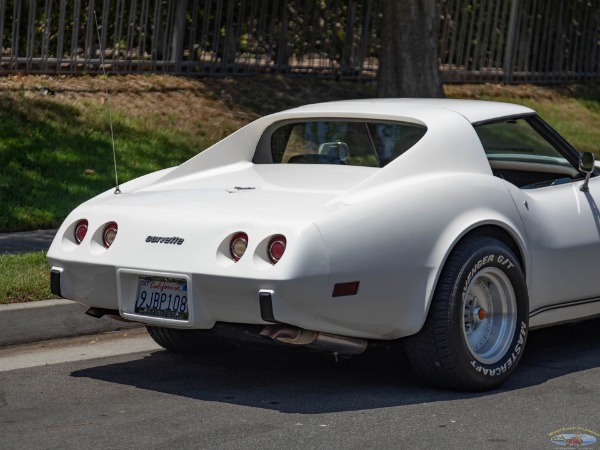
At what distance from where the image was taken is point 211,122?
14.5 meters

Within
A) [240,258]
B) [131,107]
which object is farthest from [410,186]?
[131,107]

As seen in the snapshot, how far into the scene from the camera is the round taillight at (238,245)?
18.9ft

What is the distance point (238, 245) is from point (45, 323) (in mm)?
2046

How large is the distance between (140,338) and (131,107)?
702 cm

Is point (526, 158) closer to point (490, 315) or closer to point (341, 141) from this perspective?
point (341, 141)

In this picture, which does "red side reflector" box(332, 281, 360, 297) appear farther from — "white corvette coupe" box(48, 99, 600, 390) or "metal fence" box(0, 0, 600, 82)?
"metal fence" box(0, 0, 600, 82)

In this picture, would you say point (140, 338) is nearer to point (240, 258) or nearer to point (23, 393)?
point (23, 393)

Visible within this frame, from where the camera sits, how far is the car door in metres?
6.57

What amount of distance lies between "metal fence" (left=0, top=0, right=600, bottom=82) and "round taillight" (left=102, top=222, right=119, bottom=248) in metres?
7.04

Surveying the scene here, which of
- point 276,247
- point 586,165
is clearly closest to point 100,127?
point 586,165

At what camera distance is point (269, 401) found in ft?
19.8

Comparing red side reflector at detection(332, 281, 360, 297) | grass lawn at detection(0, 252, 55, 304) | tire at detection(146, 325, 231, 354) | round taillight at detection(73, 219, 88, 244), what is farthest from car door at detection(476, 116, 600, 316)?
grass lawn at detection(0, 252, 55, 304)

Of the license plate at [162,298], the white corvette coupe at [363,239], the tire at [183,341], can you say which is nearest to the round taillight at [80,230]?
the white corvette coupe at [363,239]

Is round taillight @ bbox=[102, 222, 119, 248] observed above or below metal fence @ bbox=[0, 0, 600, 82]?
below
